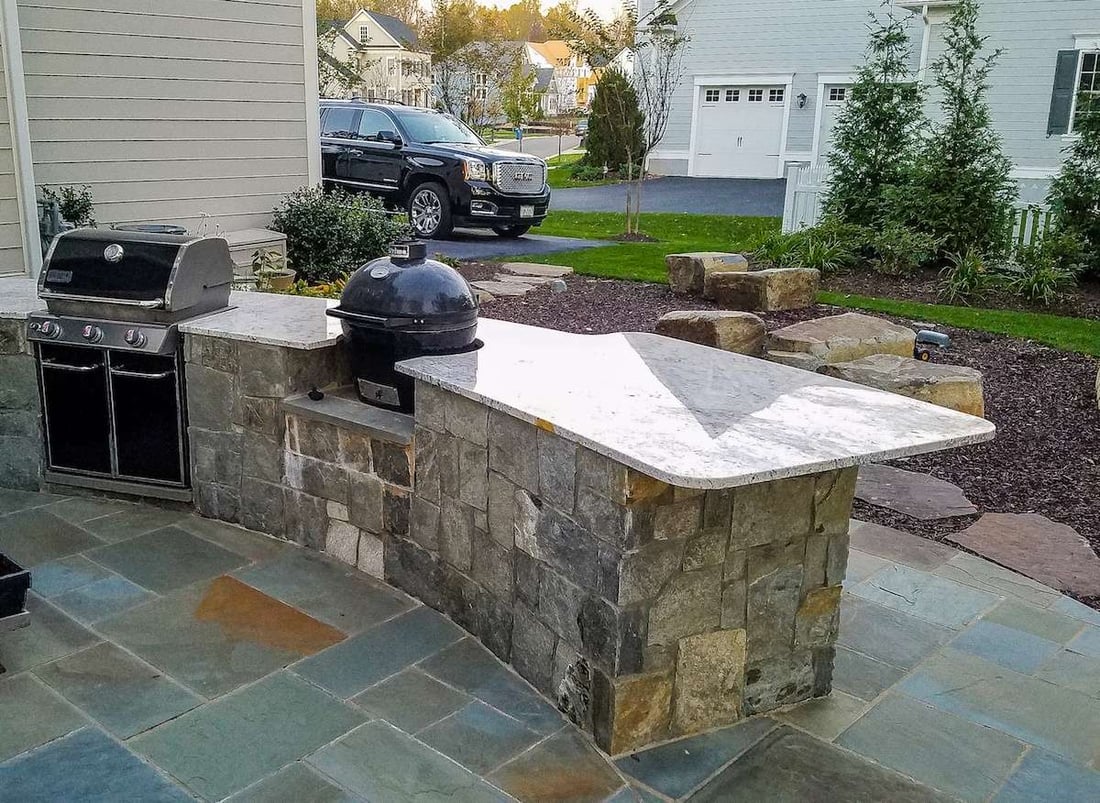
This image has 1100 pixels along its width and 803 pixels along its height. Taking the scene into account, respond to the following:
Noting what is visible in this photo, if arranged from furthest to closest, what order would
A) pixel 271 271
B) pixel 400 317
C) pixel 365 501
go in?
pixel 271 271, pixel 365 501, pixel 400 317

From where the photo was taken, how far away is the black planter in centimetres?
307

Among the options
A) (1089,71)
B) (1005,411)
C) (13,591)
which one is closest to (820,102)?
(1089,71)

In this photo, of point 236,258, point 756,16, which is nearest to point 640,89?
point 756,16

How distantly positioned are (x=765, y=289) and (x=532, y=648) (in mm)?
6224

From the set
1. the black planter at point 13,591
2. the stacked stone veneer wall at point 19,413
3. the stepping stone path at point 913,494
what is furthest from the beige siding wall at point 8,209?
the stepping stone path at point 913,494

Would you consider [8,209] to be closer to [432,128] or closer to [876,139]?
[432,128]

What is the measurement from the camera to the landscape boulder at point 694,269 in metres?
9.30

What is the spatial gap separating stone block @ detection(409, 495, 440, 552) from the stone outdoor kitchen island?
6 cm

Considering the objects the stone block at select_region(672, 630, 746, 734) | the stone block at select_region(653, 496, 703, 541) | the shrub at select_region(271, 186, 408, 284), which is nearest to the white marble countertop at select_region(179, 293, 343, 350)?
the stone block at select_region(653, 496, 703, 541)

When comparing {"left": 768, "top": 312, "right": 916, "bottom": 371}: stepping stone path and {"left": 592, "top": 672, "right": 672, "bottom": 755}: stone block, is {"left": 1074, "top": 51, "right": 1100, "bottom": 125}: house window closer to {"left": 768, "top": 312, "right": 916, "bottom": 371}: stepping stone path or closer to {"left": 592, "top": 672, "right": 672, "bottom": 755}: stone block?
{"left": 768, "top": 312, "right": 916, "bottom": 371}: stepping stone path

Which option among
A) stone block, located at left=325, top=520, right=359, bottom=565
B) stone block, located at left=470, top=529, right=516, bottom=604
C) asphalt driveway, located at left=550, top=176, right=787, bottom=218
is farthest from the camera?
asphalt driveway, located at left=550, top=176, right=787, bottom=218

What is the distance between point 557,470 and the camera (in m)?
2.88

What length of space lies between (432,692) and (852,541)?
7.24ft

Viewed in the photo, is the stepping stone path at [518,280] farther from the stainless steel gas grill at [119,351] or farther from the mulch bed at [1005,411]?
the stainless steel gas grill at [119,351]
